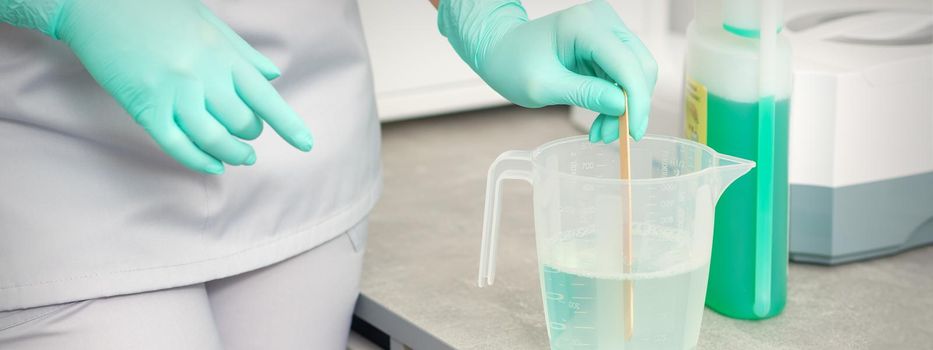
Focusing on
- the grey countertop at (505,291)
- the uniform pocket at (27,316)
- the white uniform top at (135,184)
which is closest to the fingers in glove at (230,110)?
the white uniform top at (135,184)

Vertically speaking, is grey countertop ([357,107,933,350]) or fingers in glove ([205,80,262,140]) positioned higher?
fingers in glove ([205,80,262,140])

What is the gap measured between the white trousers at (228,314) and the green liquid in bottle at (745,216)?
37 cm

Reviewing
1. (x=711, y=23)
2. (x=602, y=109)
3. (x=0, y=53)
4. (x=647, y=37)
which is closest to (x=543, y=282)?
(x=602, y=109)

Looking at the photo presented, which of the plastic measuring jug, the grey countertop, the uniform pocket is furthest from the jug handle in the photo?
the uniform pocket

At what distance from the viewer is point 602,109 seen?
84cm

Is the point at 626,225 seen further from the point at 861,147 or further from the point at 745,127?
the point at 861,147

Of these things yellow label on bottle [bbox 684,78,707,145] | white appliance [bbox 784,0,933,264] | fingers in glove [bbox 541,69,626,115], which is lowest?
white appliance [bbox 784,0,933,264]

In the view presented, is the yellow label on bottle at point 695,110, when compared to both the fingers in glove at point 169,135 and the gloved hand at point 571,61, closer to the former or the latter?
the gloved hand at point 571,61

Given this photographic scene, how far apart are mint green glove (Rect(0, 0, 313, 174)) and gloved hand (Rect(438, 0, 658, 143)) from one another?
0.66 feet

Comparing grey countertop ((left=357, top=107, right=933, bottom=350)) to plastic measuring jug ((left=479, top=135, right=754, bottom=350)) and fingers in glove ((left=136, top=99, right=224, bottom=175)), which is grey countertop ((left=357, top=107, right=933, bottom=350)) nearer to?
plastic measuring jug ((left=479, top=135, right=754, bottom=350))

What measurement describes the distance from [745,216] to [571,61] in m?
0.23

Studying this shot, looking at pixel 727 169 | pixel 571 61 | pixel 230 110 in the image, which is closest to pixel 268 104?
pixel 230 110

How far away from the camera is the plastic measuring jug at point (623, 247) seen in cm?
83

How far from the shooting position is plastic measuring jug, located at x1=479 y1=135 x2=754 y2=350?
2.74 ft
